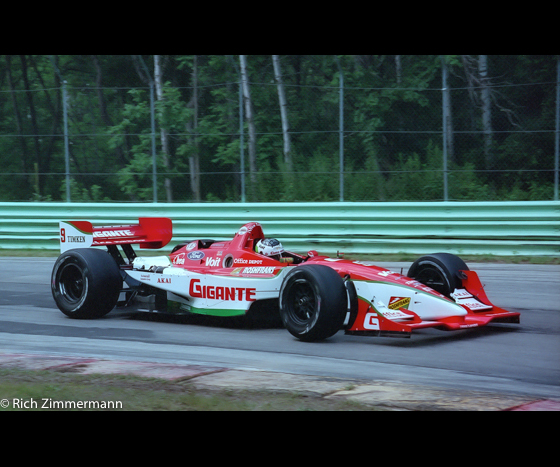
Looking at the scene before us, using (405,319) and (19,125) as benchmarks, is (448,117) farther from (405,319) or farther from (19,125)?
(19,125)

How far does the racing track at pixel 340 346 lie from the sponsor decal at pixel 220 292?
372 millimetres

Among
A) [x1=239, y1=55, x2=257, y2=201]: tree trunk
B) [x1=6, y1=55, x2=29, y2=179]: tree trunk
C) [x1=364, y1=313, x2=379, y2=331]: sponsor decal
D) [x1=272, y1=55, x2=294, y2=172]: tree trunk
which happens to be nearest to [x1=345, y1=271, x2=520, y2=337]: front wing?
[x1=364, y1=313, x2=379, y2=331]: sponsor decal

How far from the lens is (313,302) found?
285 inches

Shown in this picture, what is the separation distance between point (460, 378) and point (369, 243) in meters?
7.86

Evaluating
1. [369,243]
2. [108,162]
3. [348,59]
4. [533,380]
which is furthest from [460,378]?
[348,59]

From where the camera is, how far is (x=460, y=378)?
18.9ft

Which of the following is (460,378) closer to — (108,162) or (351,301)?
(351,301)

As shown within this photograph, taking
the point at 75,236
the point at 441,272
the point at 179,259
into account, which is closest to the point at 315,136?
the point at 75,236

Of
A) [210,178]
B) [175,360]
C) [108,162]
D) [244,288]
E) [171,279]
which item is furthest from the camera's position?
[108,162]

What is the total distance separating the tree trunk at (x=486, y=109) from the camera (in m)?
15.1

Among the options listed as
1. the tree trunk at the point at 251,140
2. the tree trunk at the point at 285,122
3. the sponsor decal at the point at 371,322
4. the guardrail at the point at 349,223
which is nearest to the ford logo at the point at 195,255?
the sponsor decal at the point at 371,322

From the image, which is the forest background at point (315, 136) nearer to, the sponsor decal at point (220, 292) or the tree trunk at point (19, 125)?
the tree trunk at point (19, 125)

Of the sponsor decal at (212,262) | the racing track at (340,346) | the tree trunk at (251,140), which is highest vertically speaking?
the tree trunk at (251,140)

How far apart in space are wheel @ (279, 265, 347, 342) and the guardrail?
6.25 metres
